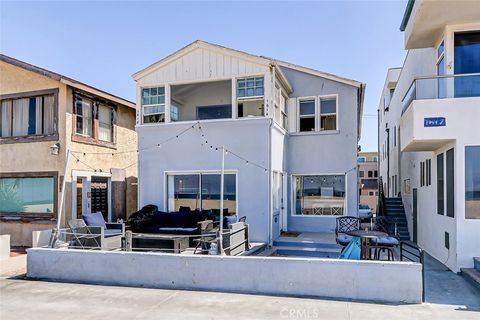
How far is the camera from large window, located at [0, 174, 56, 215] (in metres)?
12.2

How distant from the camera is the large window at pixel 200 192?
36.9ft

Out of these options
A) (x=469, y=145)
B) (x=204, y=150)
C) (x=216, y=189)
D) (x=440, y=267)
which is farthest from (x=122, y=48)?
(x=440, y=267)

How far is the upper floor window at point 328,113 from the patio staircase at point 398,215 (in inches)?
181

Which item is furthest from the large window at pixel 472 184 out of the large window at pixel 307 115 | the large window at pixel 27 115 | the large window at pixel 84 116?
the large window at pixel 27 115

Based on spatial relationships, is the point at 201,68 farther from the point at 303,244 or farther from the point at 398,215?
the point at 398,215

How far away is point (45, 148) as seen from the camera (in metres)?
12.2

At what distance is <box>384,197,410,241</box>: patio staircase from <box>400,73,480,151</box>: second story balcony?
20.6 feet

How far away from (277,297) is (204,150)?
6.07m

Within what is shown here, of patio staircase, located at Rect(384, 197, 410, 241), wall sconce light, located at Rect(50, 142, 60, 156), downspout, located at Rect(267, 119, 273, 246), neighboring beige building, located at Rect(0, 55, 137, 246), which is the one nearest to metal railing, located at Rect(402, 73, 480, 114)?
downspout, located at Rect(267, 119, 273, 246)

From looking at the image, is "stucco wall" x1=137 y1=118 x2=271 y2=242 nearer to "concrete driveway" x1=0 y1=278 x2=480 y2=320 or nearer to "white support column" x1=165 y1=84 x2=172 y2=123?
"white support column" x1=165 y1=84 x2=172 y2=123

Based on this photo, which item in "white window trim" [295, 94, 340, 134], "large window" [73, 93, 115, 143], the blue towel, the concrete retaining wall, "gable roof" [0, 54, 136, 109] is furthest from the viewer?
"white window trim" [295, 94, 340, 134]

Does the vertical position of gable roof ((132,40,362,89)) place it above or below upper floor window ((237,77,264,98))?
above

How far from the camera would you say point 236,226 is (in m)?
8.72

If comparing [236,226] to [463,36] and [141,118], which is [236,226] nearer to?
[141,118]
